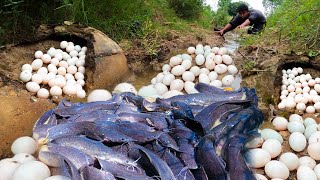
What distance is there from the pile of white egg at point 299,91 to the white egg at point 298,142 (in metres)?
0.98

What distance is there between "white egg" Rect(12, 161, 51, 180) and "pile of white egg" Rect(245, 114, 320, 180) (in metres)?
2.01

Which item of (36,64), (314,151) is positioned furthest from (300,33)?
(36,64)

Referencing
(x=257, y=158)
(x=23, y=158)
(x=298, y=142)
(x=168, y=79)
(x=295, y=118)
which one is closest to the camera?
(x=23, y=158)

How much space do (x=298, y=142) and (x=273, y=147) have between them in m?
0.37

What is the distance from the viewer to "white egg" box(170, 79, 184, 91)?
5.77m

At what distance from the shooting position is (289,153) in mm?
4086

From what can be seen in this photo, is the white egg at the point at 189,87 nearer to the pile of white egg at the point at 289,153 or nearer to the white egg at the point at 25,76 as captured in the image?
the pile of white egg at the point at 289,153

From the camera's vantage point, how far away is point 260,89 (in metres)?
5.46

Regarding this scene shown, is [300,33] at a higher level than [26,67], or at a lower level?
higher

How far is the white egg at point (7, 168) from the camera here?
3392 mm

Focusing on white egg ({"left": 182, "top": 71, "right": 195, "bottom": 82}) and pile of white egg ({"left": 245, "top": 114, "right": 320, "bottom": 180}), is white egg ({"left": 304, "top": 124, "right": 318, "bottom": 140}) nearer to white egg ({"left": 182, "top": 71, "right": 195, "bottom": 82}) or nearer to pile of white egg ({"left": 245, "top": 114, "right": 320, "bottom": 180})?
pile of white egg ({"left": 245, "top": 114, "right": 320, "bottom": 180})

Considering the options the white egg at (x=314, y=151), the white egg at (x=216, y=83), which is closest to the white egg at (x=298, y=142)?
the white egg at (x=314, y=151)

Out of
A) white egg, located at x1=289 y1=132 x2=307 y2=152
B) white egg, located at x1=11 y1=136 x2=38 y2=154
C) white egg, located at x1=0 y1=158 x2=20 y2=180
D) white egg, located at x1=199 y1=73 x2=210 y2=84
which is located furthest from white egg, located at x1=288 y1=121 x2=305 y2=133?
white egg, located at x1=0 y1=158 x2=20 y2=180

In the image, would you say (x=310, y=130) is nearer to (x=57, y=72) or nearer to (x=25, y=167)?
(x=25, y=167)
